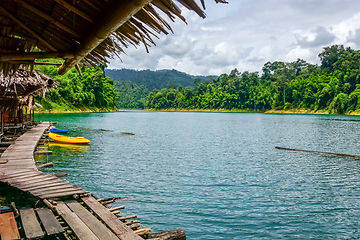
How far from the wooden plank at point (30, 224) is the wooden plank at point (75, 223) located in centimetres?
46

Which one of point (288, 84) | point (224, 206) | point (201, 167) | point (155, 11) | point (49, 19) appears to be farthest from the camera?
point (288, 84)

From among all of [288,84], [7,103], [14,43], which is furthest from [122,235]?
[288,84]

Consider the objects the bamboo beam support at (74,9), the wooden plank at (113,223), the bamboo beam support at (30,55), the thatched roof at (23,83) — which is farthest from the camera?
the thatched roof at (23,83)

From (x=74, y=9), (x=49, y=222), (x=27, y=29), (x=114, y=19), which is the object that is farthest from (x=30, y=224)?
(x=114, y=19)

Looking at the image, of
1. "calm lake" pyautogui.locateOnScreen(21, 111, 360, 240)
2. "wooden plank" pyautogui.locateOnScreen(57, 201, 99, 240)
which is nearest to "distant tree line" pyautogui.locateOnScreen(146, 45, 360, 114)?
"calm lake" pyautogui.locateOnScreen(21, 111, 360, 240)

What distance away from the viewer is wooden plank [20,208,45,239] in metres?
4.63

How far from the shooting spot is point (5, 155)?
10656 mm

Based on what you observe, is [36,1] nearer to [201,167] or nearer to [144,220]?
[144,220]

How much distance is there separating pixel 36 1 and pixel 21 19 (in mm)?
604

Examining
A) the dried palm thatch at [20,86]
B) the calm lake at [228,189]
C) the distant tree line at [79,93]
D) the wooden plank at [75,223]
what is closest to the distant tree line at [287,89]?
the distant tree line at [79,93]

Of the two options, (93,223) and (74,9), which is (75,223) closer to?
(93,223)

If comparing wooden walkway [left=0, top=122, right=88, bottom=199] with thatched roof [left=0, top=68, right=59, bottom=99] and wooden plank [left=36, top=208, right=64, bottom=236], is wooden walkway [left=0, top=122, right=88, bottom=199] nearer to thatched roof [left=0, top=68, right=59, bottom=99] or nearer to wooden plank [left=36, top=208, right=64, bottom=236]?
wooden plank [left=36, top=208, right=64, bottom=236]

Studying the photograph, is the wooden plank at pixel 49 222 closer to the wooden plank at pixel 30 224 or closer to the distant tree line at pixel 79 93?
the wooden plank at pixel 30 224

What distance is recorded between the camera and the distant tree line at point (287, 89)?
83.2 meters
